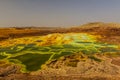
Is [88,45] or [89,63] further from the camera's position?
[88,45]

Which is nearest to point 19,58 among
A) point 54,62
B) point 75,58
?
point 54,62

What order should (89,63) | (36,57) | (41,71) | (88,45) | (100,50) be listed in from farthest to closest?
(88,45) < (100,50) < (36,57) < (89,63) < (41,71)

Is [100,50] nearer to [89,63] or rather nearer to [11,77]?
[89,63]

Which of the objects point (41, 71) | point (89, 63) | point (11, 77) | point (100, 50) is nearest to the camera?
point (11, 77)

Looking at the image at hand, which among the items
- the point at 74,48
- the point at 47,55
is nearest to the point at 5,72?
the point at 47,55

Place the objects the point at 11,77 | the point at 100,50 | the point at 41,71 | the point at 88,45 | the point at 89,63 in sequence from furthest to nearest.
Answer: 1. the point at 88,45
2. the point at 100,50
3. the point at 89,63
4. the point at 41,71
5. the point at 11,77

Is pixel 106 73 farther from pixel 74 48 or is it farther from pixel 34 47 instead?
pixel 34 47

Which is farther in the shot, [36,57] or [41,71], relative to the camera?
[36,57]

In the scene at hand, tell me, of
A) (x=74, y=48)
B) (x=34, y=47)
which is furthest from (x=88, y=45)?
(x=34, y=47)

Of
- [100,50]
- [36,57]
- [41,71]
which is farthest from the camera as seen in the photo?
[100,50]
